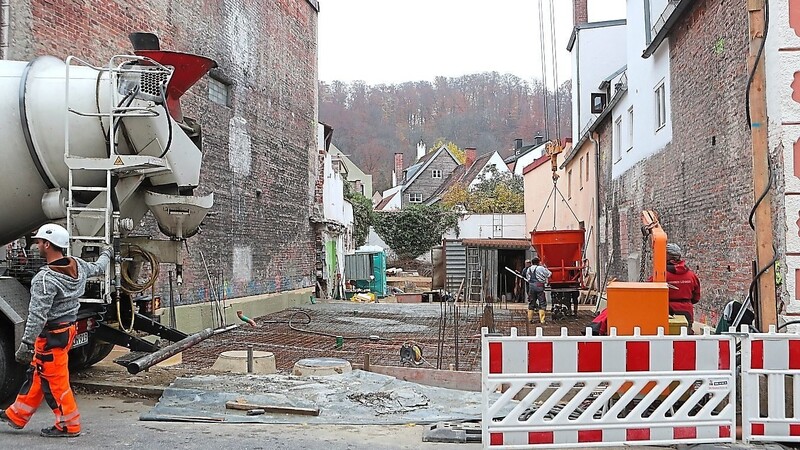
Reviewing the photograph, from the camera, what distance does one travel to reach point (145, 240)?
27.2 feet

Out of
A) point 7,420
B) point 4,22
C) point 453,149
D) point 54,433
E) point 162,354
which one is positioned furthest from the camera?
point 453,149

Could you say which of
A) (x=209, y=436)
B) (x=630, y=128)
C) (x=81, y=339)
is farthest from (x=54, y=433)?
(x=630, y=128)

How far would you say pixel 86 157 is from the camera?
289 inches

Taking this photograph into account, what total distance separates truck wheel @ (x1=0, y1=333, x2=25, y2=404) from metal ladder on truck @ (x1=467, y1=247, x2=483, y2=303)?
1828cm

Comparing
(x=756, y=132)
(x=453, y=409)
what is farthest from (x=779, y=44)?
(x=453, y=409)

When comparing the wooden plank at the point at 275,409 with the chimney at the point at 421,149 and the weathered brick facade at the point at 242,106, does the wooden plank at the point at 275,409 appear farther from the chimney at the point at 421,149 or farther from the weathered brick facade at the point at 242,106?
the chimney at the point at 421,149

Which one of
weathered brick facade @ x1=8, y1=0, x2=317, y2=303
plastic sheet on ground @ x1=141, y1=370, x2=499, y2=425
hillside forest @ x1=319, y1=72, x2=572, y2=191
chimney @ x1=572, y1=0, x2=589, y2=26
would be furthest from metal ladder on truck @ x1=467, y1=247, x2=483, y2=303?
hillside forest @ x1=319, y1=72, x2=572, y2=191

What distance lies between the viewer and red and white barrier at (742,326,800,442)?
5605mm

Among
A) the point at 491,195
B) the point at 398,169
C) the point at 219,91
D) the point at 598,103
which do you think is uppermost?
the point at 398,169

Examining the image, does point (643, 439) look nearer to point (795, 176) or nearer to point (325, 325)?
point (795, 176)

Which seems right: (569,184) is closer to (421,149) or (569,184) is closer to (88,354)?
(88,354)

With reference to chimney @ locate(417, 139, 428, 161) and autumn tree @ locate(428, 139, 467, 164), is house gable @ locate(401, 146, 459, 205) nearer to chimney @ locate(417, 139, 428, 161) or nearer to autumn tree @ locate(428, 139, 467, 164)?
autumn tree @ locate(428, 139, 467, 164)

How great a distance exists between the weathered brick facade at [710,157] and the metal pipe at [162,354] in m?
6.52

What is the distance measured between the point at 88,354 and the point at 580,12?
77.5 feet
